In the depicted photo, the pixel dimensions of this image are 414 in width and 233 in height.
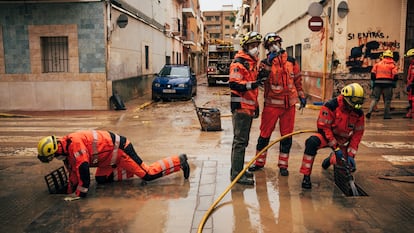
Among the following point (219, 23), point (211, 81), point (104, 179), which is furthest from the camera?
point (219, 23)

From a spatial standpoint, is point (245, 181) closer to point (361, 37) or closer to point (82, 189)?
point (82, 189)

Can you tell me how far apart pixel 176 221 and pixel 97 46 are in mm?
10789

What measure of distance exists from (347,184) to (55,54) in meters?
11.9

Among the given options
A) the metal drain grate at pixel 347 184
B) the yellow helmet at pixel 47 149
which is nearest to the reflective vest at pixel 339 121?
the metal drain grate at pixel 347 184

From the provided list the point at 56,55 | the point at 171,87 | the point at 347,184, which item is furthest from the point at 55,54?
the point at 347,184

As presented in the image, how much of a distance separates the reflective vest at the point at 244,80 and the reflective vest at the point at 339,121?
2.95 feet

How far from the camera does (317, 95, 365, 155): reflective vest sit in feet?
16.5

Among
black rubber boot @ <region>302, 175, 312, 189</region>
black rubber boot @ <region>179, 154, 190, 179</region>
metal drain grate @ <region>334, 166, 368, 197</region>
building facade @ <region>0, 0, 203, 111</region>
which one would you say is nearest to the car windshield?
building facade @ <region>0, 0, 203, 111</region>

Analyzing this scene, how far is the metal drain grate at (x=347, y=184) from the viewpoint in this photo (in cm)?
479

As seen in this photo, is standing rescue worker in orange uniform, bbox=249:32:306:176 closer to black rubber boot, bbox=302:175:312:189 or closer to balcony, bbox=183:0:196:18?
black rubber boot, bbox=302:175:312:189

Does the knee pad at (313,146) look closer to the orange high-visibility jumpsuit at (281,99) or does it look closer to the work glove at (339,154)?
the work glove at (339,154)

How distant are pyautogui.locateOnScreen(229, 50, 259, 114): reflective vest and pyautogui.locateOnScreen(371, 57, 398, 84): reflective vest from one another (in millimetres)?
6437

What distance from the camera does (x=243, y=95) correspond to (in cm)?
516

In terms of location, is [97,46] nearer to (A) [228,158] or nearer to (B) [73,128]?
(B) [73,128]
